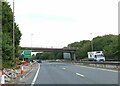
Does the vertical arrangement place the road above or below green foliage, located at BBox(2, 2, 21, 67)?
below

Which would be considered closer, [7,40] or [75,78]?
[75,78]

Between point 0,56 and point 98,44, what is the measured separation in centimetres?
11534

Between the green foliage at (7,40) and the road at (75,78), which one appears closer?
the road at (75,78)

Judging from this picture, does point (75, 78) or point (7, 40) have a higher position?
point (7, 40)

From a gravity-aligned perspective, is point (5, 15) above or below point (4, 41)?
above

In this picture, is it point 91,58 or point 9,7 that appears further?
point 91,58

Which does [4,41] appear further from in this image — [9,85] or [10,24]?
[9,85]

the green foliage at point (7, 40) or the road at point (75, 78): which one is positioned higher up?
the green foliage at point (7, 40)

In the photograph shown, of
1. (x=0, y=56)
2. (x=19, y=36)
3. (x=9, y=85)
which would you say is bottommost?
(x=9, y=85)

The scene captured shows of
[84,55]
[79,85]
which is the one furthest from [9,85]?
[84,55]

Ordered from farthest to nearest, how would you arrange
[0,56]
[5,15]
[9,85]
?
[5,15] < [0,56] < [9,85]

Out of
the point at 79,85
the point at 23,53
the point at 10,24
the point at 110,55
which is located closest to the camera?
the point at 79,85

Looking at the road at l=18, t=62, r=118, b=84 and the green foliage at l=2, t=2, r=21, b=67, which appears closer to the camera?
the road at l=18, t=62, r=118, b=84

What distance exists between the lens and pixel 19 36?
64.0m
